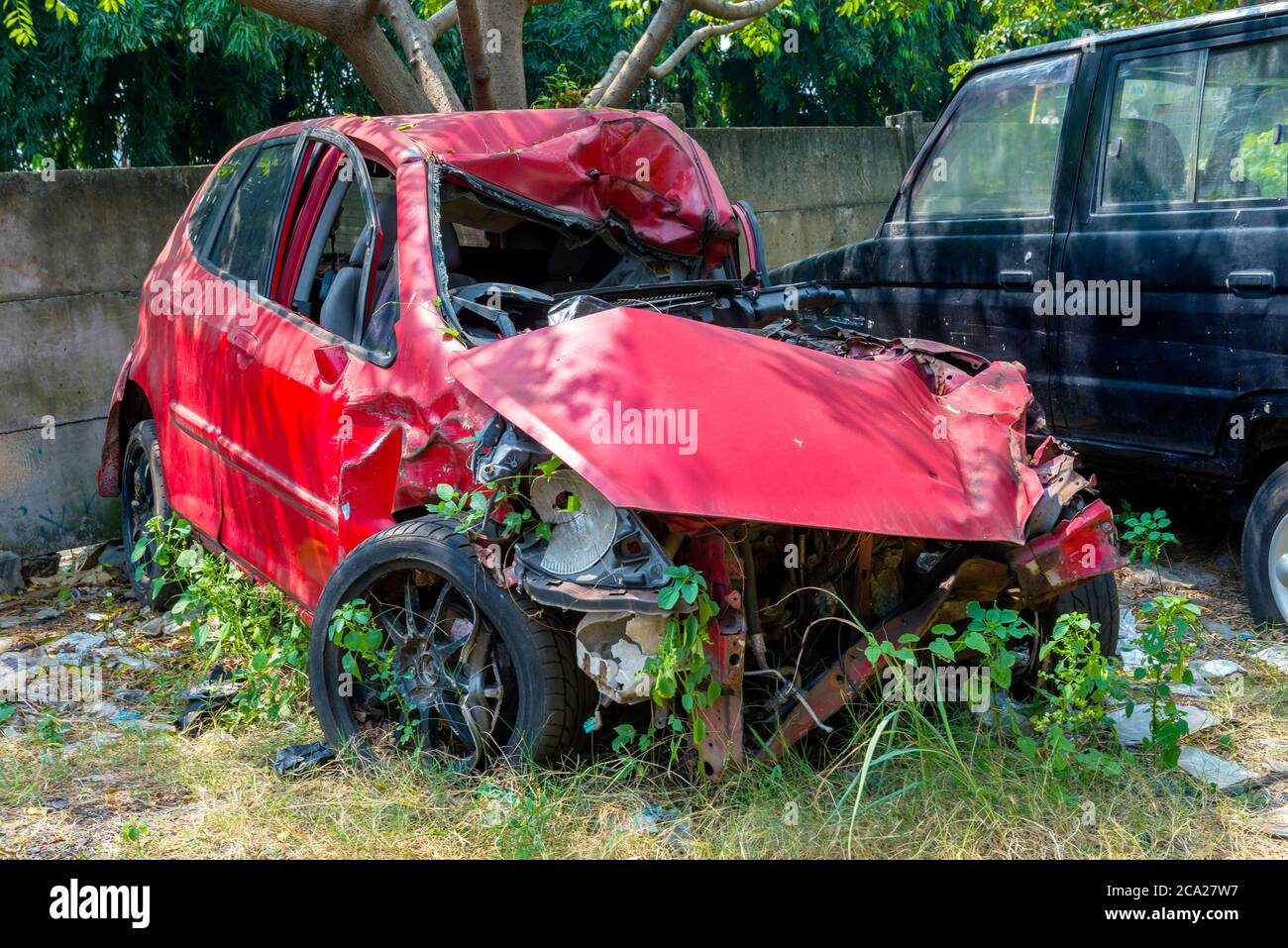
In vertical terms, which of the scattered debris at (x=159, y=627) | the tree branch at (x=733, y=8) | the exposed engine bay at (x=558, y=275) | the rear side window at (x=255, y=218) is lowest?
the scattered debris at (x=159, y=627)

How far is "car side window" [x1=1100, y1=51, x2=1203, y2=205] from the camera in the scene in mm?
4699

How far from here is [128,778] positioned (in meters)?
3.73

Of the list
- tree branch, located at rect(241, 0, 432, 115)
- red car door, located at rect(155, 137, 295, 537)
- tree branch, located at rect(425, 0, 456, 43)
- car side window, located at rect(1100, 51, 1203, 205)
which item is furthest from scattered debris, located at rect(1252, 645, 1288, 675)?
tree branch, located at rect(425, 0, 456, 43)

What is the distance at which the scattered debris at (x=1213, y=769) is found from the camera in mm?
3477

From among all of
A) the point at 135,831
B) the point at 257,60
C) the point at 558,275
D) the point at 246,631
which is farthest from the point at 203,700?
the point at 257,60

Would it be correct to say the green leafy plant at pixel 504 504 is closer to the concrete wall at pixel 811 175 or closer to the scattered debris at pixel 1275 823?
the scattered debris at pixel 1275 823

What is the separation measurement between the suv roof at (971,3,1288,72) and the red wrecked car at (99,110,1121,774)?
1606mm

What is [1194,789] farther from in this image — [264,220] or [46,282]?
[46,282]

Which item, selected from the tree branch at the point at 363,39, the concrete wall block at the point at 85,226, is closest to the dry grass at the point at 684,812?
the concrete wall block at the point at 85,226

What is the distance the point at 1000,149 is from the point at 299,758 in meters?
3.86

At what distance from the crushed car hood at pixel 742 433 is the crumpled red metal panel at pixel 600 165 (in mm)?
1240

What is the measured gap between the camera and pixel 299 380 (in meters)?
3.98

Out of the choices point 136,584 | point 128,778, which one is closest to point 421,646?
point 128,778

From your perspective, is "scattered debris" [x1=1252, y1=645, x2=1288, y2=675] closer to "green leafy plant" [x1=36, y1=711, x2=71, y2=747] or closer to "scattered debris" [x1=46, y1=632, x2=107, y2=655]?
"green leafy plant" [x1=36, y1=711, x2=71, y2=747]
